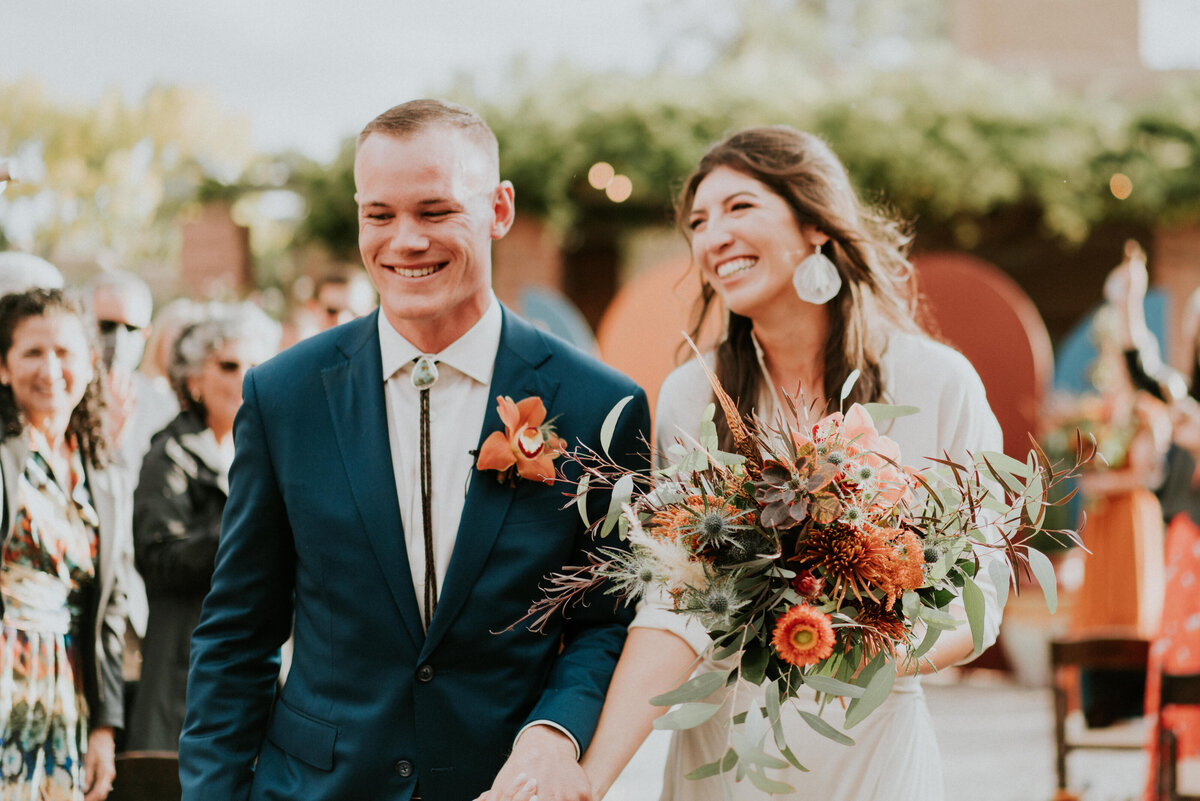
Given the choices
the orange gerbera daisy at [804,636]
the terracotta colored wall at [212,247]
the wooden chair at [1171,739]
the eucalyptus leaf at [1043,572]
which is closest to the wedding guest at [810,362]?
the eucalyptus leaf at [1043,572]

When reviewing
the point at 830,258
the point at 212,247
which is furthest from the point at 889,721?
the point at 212,247

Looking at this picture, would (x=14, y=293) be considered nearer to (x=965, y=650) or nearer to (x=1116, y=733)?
(x=965, y=650)

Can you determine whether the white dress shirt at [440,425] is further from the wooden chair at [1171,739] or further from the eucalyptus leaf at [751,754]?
the wooden chair at [1171,739]

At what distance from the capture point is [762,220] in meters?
2.43

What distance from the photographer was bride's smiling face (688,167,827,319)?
2426 millimetres

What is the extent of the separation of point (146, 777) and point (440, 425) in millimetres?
1317

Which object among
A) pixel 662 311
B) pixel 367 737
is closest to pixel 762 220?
pixel 367 737

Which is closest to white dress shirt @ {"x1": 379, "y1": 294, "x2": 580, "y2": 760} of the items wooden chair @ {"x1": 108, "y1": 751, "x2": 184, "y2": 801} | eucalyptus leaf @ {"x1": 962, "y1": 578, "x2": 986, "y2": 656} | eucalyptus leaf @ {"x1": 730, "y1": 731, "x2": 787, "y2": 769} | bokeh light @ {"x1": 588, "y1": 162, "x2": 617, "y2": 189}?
eucalyptus leaf @ {"x1": 730, "y1": 731, "x2": 787, "y2": 769}

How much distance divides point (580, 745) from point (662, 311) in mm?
5708

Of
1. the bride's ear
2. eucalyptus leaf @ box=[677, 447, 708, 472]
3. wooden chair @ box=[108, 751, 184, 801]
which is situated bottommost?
wooden chair @ box=[108, 751, 184, 801]

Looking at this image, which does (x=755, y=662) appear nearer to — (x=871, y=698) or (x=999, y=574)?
(x=871, y=698)

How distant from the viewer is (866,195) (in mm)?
3709

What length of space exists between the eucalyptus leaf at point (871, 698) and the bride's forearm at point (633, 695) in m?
0.36

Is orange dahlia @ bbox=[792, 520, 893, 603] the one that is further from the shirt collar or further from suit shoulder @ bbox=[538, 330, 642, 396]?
the shirt collar
